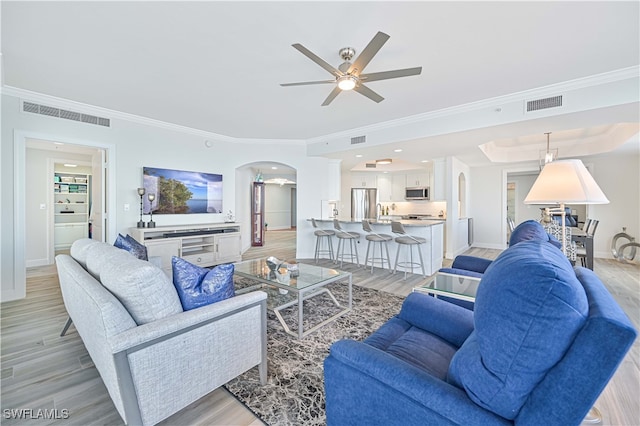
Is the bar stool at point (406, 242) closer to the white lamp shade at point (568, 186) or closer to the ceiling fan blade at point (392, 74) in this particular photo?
the white lamp shade at point (568, 186)

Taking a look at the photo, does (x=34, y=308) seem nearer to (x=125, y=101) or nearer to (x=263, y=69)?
(x=125, y=101)

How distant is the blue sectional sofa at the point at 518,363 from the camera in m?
0.74

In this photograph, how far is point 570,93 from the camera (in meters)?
3.26

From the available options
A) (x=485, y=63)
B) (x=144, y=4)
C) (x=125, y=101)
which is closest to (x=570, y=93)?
(x=485, y=63)

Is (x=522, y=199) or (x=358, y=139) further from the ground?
(x=358, y=139)

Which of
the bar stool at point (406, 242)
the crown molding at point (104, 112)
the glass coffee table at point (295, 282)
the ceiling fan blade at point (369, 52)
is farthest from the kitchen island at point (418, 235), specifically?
the ceiling fan blade at point (369, 52)

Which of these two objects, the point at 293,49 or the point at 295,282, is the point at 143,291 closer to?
the point at 295,282

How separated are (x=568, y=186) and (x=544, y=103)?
87.6 inches

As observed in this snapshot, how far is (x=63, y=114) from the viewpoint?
3.87 meters

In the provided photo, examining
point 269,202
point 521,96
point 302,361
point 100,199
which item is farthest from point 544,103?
point 269,202

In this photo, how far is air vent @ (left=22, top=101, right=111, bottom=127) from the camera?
11.9 ft

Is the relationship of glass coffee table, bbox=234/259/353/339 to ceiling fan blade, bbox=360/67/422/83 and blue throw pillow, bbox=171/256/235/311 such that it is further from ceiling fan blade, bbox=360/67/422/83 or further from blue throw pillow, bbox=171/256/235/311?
ceiling fan blade, bbox=360/67/422/83

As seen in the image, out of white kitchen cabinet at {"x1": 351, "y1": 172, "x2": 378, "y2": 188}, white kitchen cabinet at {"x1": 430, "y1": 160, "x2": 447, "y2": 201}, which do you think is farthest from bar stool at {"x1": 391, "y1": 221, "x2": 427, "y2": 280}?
white kitchen cabinet at {"x1": 351, "y1": 172, "x2": 378, "y2": 188}

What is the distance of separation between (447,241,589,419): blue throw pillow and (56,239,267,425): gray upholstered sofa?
4.31ft
